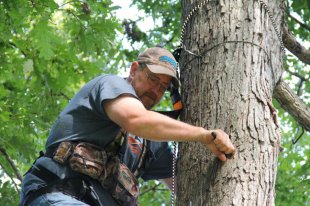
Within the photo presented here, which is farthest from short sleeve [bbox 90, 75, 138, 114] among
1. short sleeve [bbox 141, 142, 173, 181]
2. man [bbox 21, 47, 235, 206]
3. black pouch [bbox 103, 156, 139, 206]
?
short sleeve [bbox 141, 142, 173, 181]

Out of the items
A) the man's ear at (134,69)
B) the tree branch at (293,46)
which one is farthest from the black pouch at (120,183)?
the tree branch at (293,46)

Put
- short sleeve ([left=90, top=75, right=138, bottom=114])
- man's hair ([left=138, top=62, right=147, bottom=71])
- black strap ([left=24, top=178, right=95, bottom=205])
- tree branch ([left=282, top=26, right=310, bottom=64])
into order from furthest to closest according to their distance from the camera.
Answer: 1. tree branch ([left=282, top=26, right=310, bottom=64])
2. man's hair ([left=138, top=62, right=147, bottom=71])
3. black strap ([left=24, top=178, right=95, bottom=205])
4. short sleeve ([left=90, top=75, right=138, bottom=114])

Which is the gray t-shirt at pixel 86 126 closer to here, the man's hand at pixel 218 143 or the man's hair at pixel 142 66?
the man's hair at pixel 142 66

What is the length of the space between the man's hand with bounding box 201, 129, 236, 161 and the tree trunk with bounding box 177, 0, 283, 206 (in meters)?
0.05

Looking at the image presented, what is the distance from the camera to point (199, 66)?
327 cm

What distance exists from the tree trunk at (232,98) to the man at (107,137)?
0.12m

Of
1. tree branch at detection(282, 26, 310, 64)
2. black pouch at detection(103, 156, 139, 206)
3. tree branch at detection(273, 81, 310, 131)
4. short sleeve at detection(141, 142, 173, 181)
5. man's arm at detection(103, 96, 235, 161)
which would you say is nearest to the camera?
man's arm at detection(103, 96, 235, 161)

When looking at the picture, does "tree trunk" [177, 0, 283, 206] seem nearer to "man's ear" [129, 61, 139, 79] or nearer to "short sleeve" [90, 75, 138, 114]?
"man's ear" [129, 61, 139, 79]

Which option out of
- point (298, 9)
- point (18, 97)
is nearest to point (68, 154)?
point (18, 97)

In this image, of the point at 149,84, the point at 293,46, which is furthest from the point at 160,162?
the point at 293,46

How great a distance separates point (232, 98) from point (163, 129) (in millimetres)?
458

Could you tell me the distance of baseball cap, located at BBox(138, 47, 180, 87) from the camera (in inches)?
129

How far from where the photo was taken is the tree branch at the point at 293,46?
408cm

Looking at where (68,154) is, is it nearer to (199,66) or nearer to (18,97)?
(199,66)
